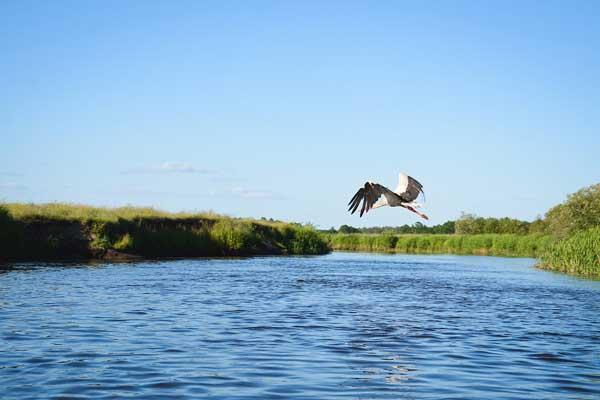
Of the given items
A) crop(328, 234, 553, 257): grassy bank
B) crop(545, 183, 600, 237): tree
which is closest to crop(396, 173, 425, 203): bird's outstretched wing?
crop(545, 183, 600, 237): tree

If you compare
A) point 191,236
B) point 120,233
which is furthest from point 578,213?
point 120,233

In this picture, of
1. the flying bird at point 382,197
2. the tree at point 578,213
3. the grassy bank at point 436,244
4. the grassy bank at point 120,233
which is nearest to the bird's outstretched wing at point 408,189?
the flying bird at point 382,197

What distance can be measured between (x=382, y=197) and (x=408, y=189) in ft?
2.05

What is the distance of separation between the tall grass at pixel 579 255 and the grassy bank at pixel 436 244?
2366 cm

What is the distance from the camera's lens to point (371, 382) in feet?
31.5

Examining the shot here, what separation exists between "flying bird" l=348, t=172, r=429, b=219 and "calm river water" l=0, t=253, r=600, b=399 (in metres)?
2.54

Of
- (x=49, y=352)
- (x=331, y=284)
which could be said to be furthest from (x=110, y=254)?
(x=49, y=352)

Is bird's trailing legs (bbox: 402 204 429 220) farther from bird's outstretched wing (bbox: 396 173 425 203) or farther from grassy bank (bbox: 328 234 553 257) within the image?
grassy bank (bbox: 328 234 553 257)

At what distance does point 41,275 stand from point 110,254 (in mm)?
12129

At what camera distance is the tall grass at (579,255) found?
33166mm

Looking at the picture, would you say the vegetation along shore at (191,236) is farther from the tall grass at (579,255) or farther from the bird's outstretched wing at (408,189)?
the bird's outstretched wing at (408,189)

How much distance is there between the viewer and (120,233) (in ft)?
126

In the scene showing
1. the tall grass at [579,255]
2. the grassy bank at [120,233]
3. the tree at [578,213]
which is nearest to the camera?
the tall grass at [579,255]

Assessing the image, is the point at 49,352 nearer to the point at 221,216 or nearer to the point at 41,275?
the point at 41,275
